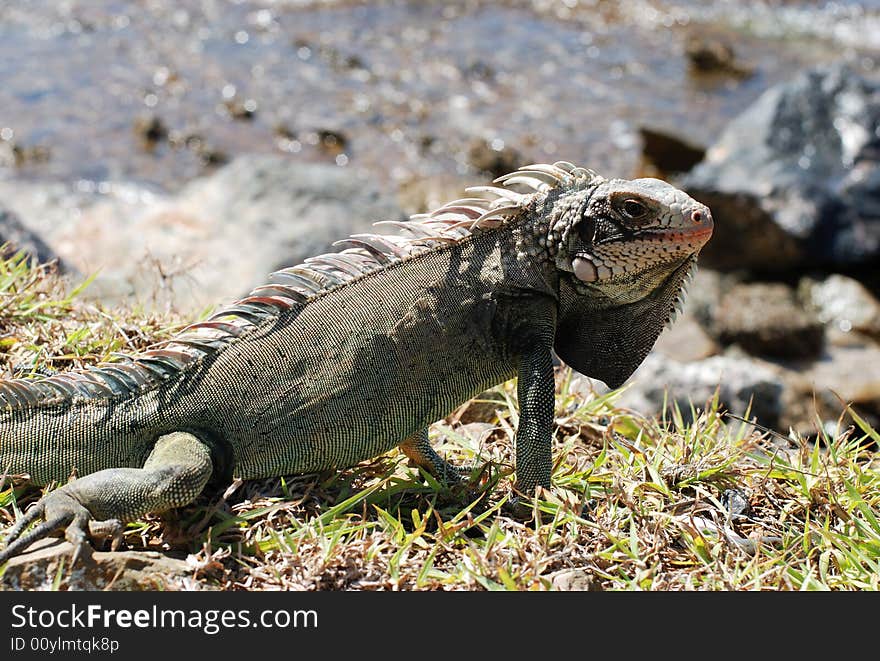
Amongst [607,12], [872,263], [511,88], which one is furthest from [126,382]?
[607,12]

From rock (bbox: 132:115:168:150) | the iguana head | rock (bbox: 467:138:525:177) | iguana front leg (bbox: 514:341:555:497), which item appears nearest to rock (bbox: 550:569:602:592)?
iguana front leg (bbox: 514:341:555:497)

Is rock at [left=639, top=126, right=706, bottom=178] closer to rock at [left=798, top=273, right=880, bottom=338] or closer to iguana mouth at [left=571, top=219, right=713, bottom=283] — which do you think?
rock at [left=798, top=273, right=880, bottom=338]

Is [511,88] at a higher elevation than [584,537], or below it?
below

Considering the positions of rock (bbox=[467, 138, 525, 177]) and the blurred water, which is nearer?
rock (bbox=[467, 138, 525, 177])

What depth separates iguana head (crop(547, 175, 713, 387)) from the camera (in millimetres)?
3771

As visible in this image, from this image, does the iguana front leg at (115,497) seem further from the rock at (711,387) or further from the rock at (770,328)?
the rock at (770,328)

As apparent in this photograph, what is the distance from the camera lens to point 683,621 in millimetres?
3447

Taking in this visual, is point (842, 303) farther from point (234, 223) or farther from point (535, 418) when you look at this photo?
point (535, 418)

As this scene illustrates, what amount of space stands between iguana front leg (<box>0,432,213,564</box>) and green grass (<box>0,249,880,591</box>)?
263mm

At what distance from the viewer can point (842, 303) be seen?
11.0 meters

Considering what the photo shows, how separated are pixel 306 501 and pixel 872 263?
9.42 m

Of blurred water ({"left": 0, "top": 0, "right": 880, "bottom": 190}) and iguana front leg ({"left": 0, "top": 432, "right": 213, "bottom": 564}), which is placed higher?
iguana front leg ({"left": 0, "top": 432, "right": 213, "bottom": 564})

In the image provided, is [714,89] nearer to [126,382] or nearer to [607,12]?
[607,12]

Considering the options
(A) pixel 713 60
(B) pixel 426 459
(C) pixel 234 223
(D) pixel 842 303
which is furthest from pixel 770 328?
(A) pixel 713 60
